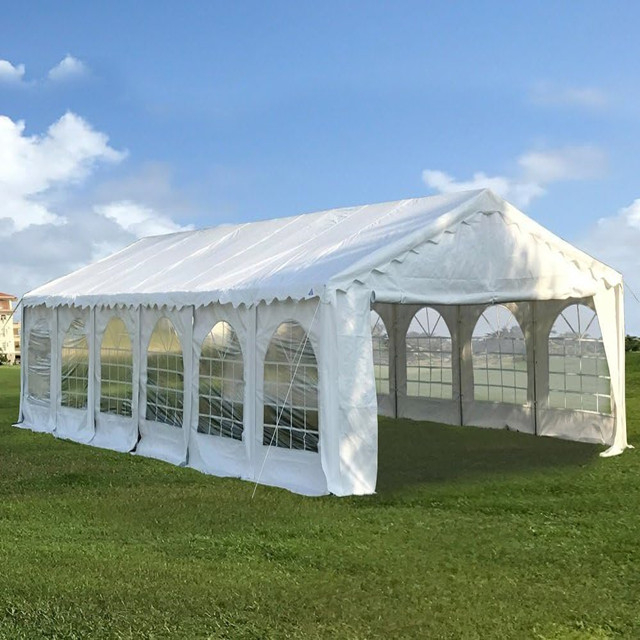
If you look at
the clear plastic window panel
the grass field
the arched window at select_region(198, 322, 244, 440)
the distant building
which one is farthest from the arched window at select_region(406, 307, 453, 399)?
the distant building

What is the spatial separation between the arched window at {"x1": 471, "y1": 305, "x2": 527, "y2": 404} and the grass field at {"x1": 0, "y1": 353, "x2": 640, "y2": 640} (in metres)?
2.40

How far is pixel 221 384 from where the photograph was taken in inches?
367

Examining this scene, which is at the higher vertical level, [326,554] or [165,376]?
[165,376]

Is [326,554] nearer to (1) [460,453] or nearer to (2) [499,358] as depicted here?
(1) [460,453]

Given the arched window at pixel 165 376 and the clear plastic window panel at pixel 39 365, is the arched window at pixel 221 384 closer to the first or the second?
the arched window at pixel 165 376

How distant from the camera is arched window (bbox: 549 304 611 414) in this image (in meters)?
11.0

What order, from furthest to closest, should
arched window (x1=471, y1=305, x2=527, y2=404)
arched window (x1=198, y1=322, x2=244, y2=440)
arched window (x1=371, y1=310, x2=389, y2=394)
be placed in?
1. arched window (x1=371, y1=310, x2=389, y2=394)
2. arched window (x1=471, y1=305, x2=527, y2=404)
3. arched window (x1=198, y1=322, x2=244, y2=440)

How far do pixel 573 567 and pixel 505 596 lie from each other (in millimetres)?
813

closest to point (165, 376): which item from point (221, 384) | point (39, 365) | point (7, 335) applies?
point (221, 384)

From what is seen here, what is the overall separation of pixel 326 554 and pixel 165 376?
4707 millimetres

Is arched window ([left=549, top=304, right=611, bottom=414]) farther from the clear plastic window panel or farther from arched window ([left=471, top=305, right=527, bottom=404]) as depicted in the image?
the clear plastic window panel

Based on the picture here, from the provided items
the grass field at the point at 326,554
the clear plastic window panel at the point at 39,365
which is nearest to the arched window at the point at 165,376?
the grass field at the point at 326,554

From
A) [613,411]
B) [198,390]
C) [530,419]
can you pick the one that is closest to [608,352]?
[613,411]

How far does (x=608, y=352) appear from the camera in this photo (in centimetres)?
1037
